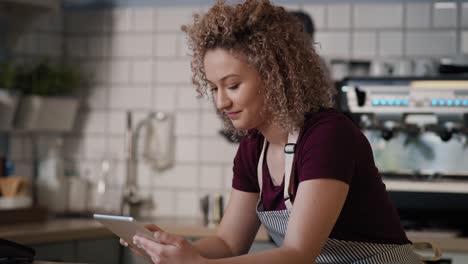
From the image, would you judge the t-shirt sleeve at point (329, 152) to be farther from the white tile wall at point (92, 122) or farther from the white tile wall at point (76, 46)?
the white tile wall at point (76, 46)

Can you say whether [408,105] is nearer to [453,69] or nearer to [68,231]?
[453,69]

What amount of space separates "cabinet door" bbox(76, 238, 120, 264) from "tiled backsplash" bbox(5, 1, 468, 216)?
56cm

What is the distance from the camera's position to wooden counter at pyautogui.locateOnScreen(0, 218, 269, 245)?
3.16m

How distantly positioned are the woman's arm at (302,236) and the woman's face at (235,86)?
21cm

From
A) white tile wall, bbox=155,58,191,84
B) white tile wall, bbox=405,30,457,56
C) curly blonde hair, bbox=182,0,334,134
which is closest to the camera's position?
curly blonde hair, bbox=182,0,334,134

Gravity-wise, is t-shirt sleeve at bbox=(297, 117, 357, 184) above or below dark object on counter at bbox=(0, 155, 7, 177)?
above

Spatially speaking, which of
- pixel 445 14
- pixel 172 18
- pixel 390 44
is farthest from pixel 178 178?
pixel 445 14

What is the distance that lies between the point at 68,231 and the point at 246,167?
1469 mm

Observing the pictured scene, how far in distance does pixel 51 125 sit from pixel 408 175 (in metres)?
1.67

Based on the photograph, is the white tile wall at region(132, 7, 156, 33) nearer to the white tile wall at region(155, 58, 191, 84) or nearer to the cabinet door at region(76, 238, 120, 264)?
the white tile wall at region(155, 58, 191, 84)

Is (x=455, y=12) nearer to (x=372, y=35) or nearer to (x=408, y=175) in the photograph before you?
(x=372, y=35)

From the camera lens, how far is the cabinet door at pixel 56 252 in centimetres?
324

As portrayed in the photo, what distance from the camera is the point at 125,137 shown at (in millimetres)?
4168

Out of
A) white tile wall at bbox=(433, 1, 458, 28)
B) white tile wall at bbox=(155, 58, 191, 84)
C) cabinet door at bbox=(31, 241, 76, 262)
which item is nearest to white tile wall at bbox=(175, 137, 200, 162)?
white tile wall at bbox=(155, 58, 191, 84)
